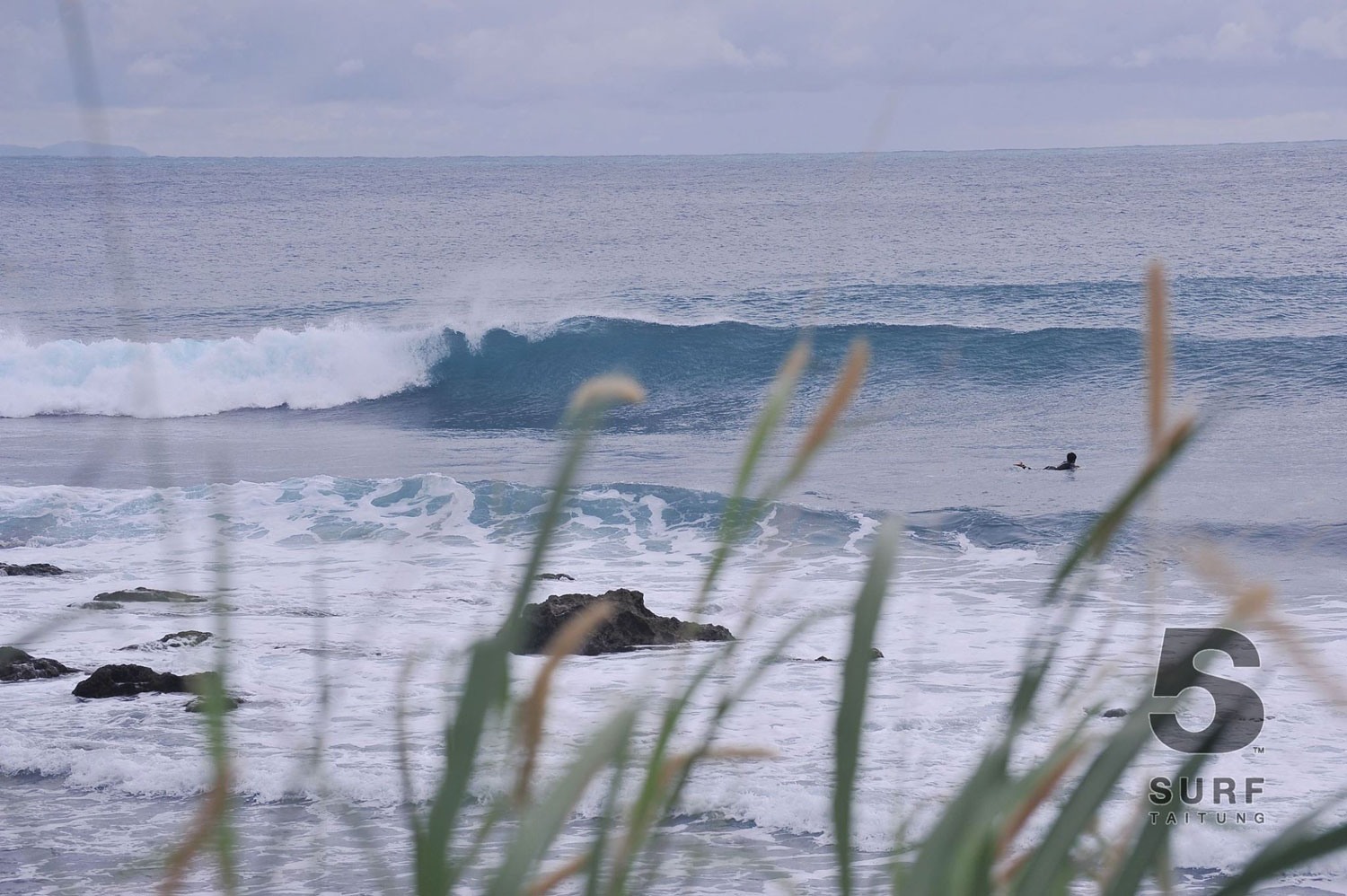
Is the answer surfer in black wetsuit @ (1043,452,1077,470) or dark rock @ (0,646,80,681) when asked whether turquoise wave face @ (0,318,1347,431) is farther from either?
dark rock @ (0,646,80,681)

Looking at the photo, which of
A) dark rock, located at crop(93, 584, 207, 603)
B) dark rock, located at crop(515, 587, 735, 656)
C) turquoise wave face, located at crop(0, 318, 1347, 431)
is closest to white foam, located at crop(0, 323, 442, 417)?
turquoise wave face, located at crop(0, 318, 1347, 431)

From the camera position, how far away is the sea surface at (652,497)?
6.53 ft

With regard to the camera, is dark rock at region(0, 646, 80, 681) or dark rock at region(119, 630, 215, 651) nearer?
dark rock at region(0, 646, 80, 681)

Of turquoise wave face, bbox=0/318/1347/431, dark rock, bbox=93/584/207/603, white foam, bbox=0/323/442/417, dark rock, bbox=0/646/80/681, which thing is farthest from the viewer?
white foam, bbox=0/323/442/417

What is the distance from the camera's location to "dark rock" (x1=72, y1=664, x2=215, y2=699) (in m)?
6.95

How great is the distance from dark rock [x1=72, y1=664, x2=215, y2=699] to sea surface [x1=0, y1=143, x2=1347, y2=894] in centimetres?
20

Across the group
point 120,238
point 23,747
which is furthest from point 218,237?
point 120,238

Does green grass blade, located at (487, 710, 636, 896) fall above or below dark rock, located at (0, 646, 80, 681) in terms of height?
above

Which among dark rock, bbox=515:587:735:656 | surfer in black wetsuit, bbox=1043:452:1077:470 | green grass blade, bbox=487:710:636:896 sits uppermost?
surfer in black wetsuit, bbox=1043:452:1077:470

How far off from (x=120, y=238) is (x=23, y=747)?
243 inches

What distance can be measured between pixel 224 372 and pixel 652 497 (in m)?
14.1

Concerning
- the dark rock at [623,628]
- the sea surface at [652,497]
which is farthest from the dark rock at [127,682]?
the dark rock at [623,628]

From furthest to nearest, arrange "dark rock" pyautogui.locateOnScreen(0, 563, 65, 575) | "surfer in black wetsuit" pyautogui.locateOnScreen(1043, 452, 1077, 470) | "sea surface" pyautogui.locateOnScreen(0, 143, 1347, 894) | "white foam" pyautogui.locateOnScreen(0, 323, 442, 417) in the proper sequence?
"white foam" pyautogui.locateOnScreen(0, 323, 442, 417) < "surfer in black wetsuit" pyautogui.locateOnScreen(1043, 452, 1077, 470) < "dark rock" pyautogui.locateOnScreen(0, 563, 65, 575) < "sea surface" pyautogui.locateOnScreen(0, 143, 1347, 894)

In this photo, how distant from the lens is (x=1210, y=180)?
66.9m
